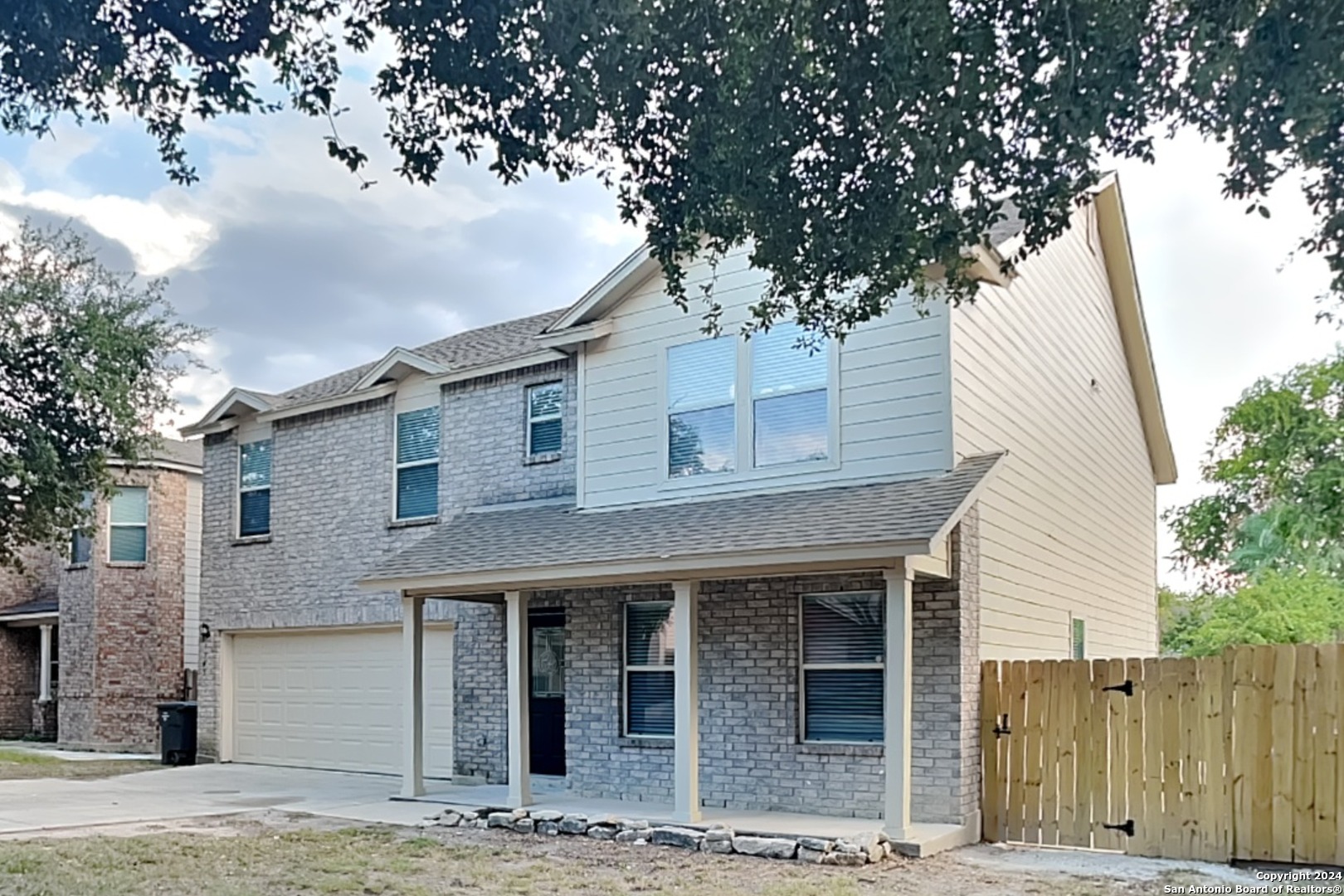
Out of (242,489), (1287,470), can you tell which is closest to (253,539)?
(242,489)

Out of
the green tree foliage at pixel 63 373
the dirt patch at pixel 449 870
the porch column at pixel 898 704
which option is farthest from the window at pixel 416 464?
the porch column at pixel 898 704

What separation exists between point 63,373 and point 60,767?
18.5 ft

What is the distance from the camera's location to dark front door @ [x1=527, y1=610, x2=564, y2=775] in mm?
14016

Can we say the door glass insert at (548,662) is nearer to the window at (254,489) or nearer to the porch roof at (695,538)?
the porch roof at (695,538)

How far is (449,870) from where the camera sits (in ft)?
29.5

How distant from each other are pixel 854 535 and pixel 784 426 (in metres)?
2.36

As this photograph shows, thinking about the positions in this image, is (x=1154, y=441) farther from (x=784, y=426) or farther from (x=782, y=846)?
(x=782, y=846)

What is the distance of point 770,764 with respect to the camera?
11516 millimetres

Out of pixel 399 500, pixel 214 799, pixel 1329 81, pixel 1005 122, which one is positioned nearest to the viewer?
pixel 1329 81

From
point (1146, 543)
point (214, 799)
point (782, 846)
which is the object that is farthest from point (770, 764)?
point (1146, 543)

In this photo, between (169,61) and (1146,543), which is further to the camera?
(1146,543)

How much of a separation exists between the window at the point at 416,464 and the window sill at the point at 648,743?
4.48 meters

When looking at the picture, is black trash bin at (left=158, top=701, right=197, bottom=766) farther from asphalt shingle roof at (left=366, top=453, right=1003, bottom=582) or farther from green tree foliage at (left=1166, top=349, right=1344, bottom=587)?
green tree foliage at (left=1166, top=349, right=1344, bottom=587)

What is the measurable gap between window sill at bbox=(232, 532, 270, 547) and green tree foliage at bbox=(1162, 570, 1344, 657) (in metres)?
13.3
